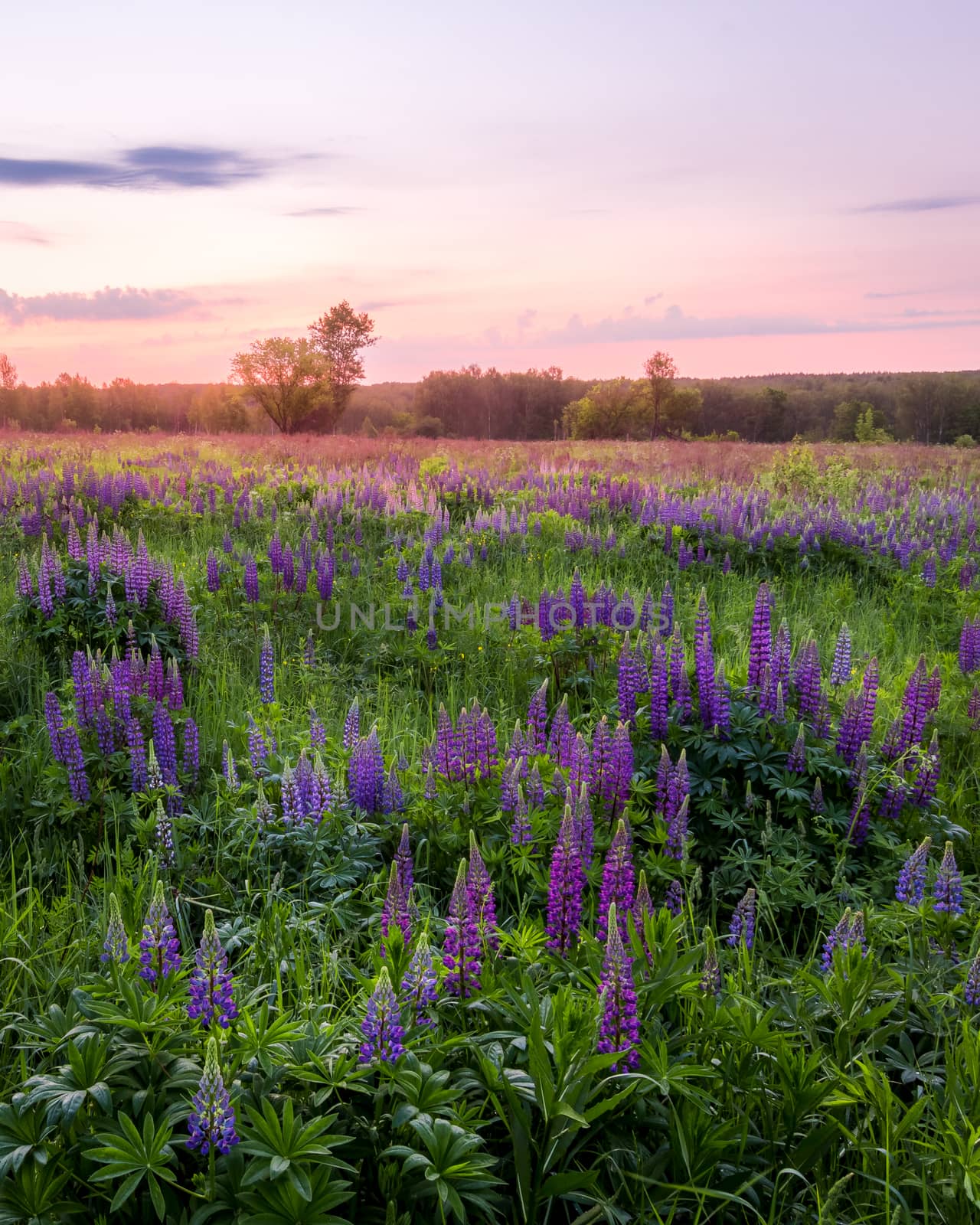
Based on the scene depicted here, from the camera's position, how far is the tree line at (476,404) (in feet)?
159

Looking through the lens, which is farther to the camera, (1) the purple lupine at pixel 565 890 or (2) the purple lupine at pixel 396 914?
(1) the purple lupine at pixel 565 890

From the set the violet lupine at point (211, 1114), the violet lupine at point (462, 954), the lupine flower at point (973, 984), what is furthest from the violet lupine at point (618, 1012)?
the lupine flower at point (973, 984)

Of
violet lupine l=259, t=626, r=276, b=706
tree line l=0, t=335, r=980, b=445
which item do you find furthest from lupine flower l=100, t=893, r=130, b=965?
tree line l=0, t=335, r=980, b=445

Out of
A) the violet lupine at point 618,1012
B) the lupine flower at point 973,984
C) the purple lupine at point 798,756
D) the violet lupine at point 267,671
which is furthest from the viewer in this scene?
the violet lupine at point 267,671

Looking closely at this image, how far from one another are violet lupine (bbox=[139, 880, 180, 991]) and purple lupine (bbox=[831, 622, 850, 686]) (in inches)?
158

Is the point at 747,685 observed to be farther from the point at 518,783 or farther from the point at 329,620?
the point at 329,620

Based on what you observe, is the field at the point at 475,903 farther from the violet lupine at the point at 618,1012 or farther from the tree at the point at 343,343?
the tree at the point at 343,343

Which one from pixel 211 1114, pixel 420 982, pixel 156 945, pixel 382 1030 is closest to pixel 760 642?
pixel 420 982

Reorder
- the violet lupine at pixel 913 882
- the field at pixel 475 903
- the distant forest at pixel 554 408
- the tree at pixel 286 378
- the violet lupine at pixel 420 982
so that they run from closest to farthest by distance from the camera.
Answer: the field at pixel 475 903, the violet lupine at pixel 420 982, the violet lupine at pixel 913 882, the tree at pixel 286 378, the distant forest at pixel 554 408

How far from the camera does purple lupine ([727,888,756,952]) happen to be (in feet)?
9.57

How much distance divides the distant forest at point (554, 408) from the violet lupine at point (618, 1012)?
164 ft

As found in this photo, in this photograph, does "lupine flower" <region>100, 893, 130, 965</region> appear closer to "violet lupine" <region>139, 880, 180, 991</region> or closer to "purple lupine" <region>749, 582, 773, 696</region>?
"violet lupine" <region>139, 880, 180, 991</region>

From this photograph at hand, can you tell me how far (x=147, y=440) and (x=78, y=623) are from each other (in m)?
23.3

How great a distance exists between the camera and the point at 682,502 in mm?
11094
